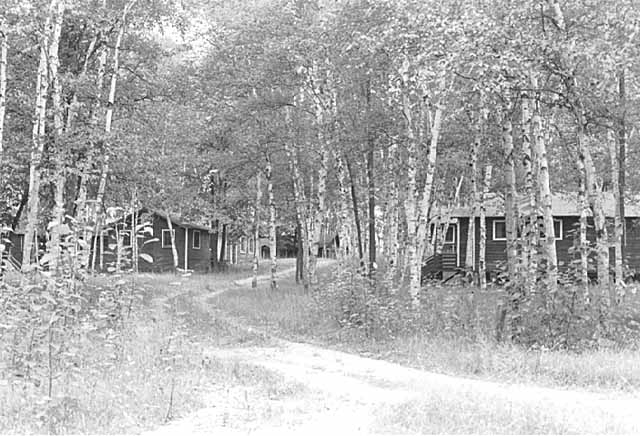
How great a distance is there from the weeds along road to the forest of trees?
8.04ft

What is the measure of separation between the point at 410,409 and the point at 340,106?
632 inches

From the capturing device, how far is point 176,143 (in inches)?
1236

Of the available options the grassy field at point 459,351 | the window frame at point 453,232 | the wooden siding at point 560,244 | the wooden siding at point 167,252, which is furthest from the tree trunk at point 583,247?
the wooden siding at point 167,252

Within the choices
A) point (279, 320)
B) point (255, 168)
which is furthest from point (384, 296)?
A: point (255, 168)

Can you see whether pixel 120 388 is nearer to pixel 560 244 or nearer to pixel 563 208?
pixel 560 244

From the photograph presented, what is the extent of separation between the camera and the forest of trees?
44.0 feet

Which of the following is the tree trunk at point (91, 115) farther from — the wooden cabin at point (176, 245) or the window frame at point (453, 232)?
the wooden cabin at point (176, 245)

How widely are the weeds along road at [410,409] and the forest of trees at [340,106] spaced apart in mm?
2449

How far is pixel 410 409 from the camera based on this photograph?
7531 millimetres

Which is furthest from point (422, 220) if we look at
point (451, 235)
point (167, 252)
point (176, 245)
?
point (176, 245)

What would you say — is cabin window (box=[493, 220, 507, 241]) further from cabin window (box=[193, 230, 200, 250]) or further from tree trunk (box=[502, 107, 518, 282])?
cabin window (box=[193, 230, 200, 250])

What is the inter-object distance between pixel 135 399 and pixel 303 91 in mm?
17164

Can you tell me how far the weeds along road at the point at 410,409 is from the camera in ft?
22.9

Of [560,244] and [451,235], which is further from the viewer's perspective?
[451,235]
